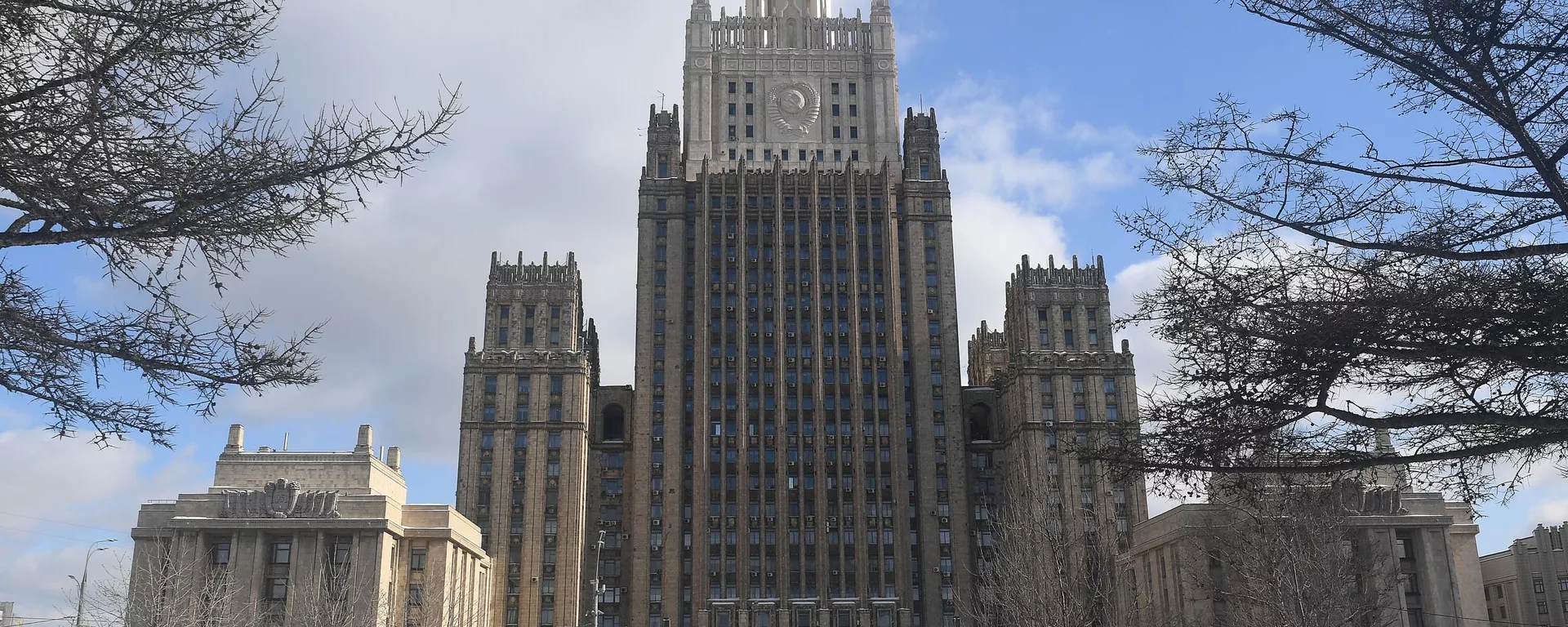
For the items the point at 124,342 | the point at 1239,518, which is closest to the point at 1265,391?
the point at 124,342

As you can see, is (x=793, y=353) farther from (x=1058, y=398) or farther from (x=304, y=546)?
(x=304, y=546)

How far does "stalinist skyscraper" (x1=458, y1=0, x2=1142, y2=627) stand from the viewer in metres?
107

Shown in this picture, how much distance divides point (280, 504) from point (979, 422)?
6697 cm

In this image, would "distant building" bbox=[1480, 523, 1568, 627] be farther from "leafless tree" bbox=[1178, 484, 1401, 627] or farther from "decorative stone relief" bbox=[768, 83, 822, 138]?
"decorative stone relief" bbox=[768, 83, 822, 138]

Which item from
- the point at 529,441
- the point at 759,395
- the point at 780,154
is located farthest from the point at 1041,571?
the point at 780,154

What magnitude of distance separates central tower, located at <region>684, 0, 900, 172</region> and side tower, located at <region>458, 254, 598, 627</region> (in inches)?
805

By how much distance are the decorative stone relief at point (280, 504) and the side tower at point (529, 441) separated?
2193 cm

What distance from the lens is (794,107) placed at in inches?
4936

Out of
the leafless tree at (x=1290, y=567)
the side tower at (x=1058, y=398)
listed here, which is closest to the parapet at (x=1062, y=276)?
the side tower at (x=1058, y=398)

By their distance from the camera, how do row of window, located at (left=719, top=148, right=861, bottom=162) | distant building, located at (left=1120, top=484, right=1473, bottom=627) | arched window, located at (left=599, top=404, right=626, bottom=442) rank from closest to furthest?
distant building, located at (left=1120, top=484, right=1473, bottom=627) → arched window, located at (left=599, top=404, right=626, bottom=442) → row of window, located at (left=719, top=148, right=861, bottom=162)

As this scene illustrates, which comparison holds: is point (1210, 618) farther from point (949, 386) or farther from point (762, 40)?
point (762, 40)

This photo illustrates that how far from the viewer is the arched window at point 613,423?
12150 centimetres

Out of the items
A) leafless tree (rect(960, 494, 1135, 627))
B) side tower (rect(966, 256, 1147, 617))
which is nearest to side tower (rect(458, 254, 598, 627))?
leafless tree (rect(960, 494, 1135, 627))

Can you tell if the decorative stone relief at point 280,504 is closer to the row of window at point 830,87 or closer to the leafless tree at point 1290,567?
the leafless tree at point 1290,567
